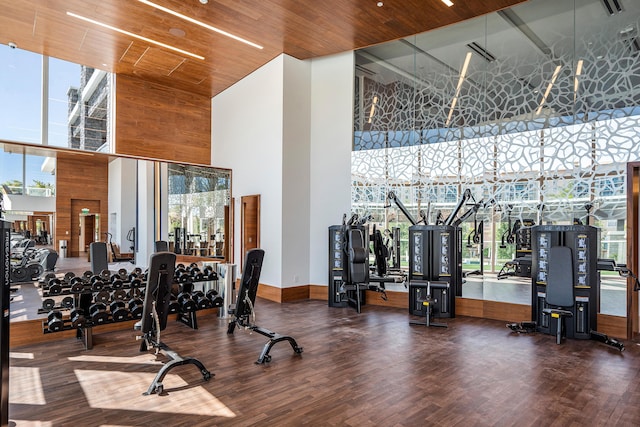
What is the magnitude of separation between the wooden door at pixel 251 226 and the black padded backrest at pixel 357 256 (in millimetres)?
2175

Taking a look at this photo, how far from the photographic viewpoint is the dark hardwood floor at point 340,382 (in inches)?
107

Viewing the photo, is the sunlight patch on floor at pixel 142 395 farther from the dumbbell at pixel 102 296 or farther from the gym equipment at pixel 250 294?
the dumbbell at pixel 102 296

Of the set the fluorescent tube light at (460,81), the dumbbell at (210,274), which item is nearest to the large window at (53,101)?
the dumbbell at (210,274)

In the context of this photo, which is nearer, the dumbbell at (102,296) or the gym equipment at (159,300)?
the gym equipment at (159,300)

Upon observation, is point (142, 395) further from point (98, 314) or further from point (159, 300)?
point (98, 314)

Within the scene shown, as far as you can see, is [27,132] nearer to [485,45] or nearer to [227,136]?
[227,136]

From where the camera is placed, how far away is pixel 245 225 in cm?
762

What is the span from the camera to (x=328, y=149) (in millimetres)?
7387

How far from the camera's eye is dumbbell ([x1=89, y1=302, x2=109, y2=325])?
404 centimetres

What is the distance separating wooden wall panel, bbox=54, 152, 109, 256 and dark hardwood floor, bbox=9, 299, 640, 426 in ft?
4.72

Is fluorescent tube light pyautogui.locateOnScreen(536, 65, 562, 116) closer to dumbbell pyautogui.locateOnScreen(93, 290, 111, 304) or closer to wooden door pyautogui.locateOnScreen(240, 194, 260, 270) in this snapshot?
wooden door pyautogui.locateOnScreen(240, 194, 260, 270)

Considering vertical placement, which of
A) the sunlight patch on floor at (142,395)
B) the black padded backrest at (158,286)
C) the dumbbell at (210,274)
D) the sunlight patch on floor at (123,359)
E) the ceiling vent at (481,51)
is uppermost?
Result: the ceiling vent at (481,51)

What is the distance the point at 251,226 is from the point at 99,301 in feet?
11.0

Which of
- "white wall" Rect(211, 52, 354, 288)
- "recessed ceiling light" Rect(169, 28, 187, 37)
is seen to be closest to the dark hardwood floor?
"white wall" Rect(211, 52, 354, 288)
